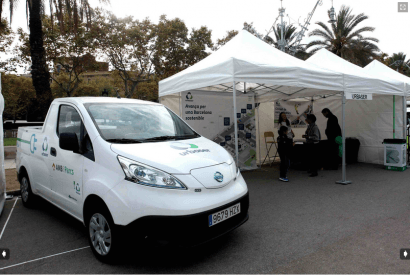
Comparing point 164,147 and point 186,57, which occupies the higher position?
point 186,57

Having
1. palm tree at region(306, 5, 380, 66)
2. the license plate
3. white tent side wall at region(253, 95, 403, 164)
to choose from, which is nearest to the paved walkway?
white tent side wall at region(253, 95, 403, 164)

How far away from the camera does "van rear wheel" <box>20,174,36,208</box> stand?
488 cm

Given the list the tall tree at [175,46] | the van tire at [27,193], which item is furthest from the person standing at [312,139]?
the tall tree at [175,46]

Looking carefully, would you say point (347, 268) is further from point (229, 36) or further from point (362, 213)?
point (229, 36)

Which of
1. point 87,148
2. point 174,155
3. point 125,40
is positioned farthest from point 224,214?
point 125,40

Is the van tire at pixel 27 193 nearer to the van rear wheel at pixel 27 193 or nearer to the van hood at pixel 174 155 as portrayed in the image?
the van rear wheel at pixel 27 193

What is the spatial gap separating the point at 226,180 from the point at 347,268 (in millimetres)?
1495

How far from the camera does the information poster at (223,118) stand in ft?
25.5

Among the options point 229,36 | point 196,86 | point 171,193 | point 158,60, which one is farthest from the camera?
point 229,36

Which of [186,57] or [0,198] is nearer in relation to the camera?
[0,198]

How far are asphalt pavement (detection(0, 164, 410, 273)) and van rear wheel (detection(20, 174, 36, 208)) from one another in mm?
135

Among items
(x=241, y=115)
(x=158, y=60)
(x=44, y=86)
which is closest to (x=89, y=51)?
(x=158, y=60)

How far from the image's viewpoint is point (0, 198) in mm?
4785

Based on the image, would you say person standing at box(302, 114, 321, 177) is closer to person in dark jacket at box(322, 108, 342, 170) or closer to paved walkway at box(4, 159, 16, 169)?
person in dark jacket at box(322, 108, 342, 170)
